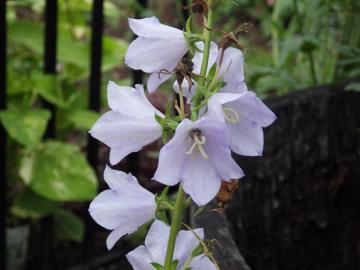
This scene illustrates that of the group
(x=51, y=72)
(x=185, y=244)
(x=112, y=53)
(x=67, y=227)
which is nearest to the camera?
(x=185, y=244)

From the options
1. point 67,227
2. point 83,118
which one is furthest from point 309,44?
point 67,227

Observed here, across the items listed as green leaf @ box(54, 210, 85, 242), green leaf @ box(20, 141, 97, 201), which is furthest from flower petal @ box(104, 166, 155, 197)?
green leaf @ box(54, 210, 85, 242)

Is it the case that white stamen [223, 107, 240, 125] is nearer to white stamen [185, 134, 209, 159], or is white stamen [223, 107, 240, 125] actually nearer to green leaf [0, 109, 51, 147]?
white stamen [185, 134, 209, 159]

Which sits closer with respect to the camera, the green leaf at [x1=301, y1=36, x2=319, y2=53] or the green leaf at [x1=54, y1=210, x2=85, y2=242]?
the green leaf at [x1=301, y1=36, x2=319, y2=53]

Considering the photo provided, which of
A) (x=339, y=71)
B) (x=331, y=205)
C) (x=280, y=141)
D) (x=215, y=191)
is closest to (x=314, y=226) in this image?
(x=331, y=205)

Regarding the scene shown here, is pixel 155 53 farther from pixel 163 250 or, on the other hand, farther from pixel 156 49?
pixel 163 250

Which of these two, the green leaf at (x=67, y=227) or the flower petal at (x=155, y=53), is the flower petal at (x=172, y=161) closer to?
the flower petal at (x=155, y=53)

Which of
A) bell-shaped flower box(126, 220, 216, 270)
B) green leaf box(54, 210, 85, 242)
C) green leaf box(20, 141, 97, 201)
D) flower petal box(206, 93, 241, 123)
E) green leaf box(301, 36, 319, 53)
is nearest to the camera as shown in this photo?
flower petal box(206, 93, 241, 123)
